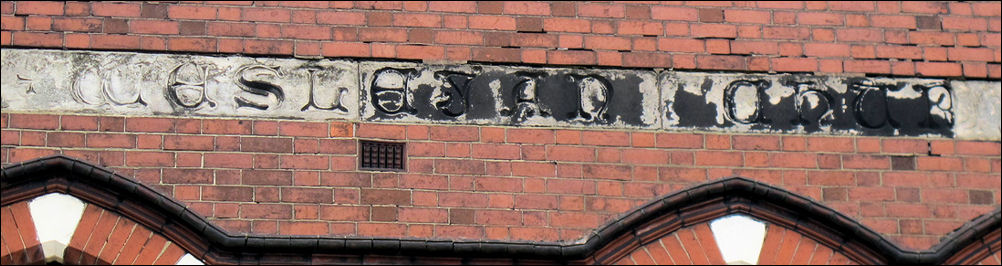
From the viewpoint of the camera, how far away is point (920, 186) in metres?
9.02

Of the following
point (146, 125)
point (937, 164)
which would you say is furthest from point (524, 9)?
point (937, 164)

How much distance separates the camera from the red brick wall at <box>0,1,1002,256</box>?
8594mm

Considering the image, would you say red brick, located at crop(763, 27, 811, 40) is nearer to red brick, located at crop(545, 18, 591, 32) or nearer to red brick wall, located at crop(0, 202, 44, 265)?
red brick, located at crop(545, 18, 591, 32)

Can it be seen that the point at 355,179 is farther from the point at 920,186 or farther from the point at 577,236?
the point at 920,186

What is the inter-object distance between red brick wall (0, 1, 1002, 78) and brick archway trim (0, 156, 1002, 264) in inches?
30.5

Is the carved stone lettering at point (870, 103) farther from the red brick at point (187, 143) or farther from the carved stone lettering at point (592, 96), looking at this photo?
the red brick at point (187, 143)

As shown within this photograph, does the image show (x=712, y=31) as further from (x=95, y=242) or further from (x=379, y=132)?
(x=95, y=242)

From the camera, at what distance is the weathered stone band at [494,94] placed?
28.8 feet

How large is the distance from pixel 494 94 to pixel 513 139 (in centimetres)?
28

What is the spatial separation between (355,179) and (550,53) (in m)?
1.30

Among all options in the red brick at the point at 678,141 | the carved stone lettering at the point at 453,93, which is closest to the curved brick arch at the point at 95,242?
the carved stone lettering at the point at 453,93

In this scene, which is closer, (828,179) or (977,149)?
(828,179)

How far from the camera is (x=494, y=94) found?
29.4 ft

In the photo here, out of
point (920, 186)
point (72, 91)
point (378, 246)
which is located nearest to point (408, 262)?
point (378, 246)
